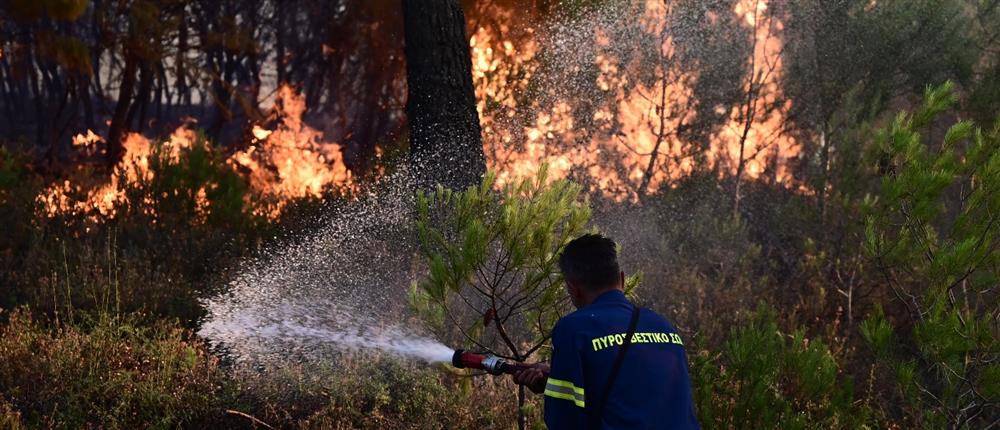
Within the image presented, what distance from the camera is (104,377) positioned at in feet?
20.0

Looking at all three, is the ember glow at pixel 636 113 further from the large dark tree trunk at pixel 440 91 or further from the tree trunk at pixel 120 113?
the tree trunk at pixel 120 113

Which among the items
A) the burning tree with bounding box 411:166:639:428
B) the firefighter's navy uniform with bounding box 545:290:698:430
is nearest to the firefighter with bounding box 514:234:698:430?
the firefighter's navy uniform with bounding box 545:290:698:430

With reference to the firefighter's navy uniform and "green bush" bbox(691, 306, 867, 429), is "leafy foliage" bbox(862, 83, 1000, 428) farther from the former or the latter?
the firefighter's navy uniform

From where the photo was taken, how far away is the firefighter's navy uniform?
2992 millimetres

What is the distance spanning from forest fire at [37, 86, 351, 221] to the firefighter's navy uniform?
25.2 feet

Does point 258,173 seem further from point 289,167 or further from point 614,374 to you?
point 614,374

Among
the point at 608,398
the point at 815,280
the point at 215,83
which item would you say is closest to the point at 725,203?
the point at 815,280

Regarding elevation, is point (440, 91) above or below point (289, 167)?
above

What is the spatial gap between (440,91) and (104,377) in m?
3.42

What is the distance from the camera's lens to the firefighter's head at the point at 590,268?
3230mm

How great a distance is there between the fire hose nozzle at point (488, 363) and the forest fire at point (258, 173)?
7.12m

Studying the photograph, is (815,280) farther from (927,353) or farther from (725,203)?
(927,353)

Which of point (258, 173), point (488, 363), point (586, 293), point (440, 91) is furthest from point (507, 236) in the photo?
point (258, 173)

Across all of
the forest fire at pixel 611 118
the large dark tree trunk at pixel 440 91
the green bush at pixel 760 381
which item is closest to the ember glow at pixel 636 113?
the forest fire at pixel 611 118
